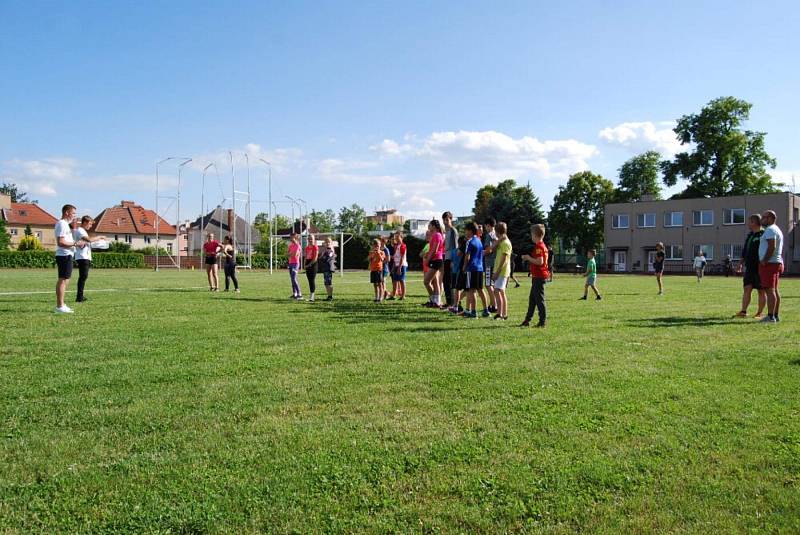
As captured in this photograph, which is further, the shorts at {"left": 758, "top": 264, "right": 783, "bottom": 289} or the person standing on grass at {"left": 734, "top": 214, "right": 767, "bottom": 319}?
the person standing on grass at {"left": 734, "top": 214, "right": 767, "bottom": 319}

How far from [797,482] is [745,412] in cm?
141

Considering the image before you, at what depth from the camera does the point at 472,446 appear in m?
4.07

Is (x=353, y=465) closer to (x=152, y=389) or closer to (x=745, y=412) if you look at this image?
(x=152, y=389)

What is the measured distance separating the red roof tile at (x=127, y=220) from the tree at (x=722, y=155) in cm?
7215

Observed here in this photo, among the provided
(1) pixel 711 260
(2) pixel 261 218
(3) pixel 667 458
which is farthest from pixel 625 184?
(2) pixel 261 218

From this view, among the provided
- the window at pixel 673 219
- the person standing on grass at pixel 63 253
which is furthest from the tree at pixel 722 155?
the person standing on grass at pixel 63 253

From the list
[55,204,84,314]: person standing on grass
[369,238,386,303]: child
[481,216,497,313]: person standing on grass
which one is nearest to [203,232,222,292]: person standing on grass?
[369,238,386,303]: child

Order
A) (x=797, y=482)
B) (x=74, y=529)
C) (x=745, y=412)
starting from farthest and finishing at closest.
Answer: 1. (x=745, y=412)
2. (x=797, y=482)
3. (x=74, y=529)

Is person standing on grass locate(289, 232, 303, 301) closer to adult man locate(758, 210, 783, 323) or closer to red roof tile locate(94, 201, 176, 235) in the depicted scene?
adult man locate(758, 210, 783, 323)

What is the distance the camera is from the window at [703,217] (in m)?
57.6

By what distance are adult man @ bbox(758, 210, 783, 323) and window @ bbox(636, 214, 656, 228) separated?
179 ft

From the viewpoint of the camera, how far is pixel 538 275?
10.3m

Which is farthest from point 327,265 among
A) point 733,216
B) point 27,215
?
point 27,215

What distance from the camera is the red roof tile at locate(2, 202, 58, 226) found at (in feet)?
292
